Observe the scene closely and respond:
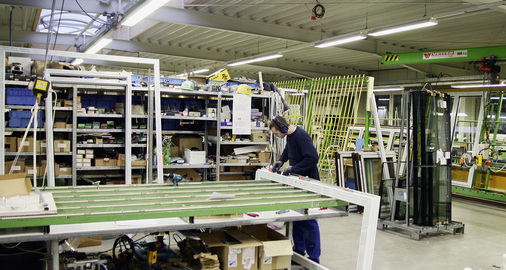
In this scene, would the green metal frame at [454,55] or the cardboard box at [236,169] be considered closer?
the cardboard box at [236,169]

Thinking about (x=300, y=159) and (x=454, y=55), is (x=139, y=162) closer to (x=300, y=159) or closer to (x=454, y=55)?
(x=300, y=159)

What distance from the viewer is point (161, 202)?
3.05m

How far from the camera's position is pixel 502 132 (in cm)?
1122

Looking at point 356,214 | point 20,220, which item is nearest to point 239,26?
point 356,214

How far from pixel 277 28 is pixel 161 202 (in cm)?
736

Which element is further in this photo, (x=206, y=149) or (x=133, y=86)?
(x=206, y=149)

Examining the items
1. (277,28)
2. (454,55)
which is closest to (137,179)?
(277,28)

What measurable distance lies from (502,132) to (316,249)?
939 centimetres

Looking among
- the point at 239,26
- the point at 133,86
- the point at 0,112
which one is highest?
the point at 239,26

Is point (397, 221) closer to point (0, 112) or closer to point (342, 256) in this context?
point (342, 256)

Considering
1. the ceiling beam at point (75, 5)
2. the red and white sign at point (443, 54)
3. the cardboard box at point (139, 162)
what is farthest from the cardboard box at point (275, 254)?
the red and white sign at point (443, 54)

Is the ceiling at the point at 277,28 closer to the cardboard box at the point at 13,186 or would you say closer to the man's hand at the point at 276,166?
the man's hand at the point at 276,166

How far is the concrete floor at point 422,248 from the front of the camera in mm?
4848

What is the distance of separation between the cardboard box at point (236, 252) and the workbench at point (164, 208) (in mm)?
263
